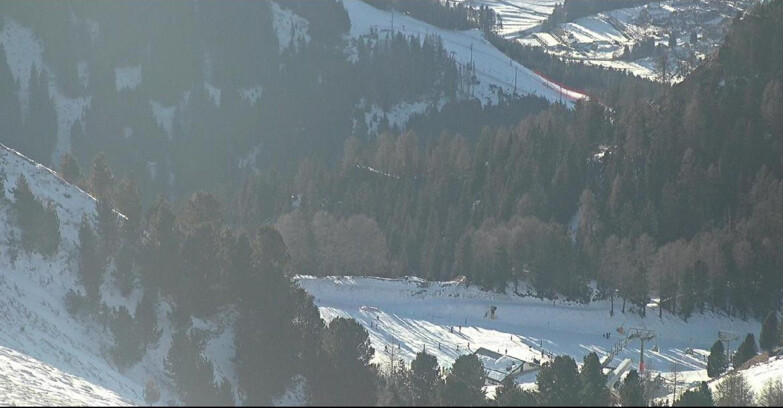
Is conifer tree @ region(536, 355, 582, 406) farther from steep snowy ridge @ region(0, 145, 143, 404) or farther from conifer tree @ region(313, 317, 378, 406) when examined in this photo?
steep snowy ridge @ region(0, 145, 143, 404)

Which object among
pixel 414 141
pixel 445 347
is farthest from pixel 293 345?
pixel 414 141

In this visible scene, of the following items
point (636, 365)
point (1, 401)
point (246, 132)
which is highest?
point (1, 401)

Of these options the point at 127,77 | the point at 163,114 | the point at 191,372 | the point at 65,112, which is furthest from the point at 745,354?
the point at 127,77

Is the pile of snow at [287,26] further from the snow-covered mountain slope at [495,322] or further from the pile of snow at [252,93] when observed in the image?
the snow-covered mountain slope at [495,322]

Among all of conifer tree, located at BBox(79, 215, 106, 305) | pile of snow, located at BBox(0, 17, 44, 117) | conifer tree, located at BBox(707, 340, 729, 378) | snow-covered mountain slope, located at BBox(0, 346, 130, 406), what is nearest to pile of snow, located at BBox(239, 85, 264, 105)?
pile of snow, located at BBox(0, 17, 44, 117)

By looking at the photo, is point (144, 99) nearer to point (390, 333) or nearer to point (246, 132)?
point (246, 132)

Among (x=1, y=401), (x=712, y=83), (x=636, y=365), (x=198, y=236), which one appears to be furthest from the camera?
(x=712, y=83)
